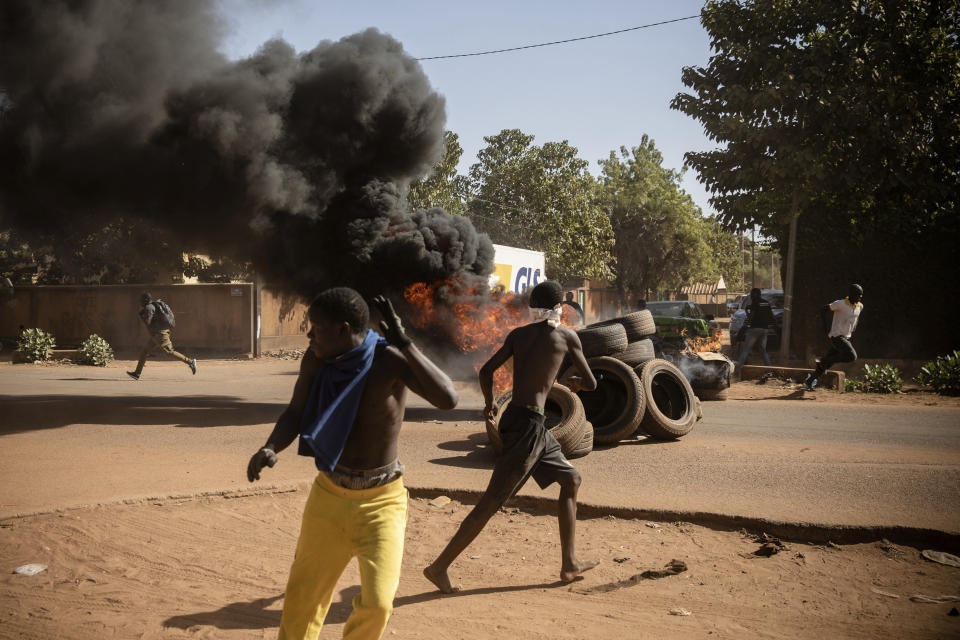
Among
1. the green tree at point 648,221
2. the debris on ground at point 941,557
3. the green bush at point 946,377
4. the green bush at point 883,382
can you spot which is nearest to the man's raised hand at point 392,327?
the debris on ground at point 941,557

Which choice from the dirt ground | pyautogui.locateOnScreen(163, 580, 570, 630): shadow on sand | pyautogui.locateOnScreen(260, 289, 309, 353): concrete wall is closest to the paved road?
the dirt ground

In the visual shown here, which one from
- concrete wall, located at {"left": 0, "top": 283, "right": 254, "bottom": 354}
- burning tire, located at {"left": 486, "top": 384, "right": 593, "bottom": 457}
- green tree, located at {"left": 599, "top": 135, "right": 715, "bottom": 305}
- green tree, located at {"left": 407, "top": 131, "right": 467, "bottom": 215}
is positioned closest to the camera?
burning tire, located at {"left": 486, "top": 384, "right": 593, "bottom": 457}

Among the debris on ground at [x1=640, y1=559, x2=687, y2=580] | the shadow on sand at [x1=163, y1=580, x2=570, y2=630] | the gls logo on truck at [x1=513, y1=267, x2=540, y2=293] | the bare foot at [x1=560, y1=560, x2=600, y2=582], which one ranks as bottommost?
→ the shadow on sand at [x1=163, y1=580, x2=570, y2=630]

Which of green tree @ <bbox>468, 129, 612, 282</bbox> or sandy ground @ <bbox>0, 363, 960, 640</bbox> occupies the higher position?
green tree @ <bbox>468, 129, 612, 282</bbox>

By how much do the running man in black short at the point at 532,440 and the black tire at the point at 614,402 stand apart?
3.61 meters

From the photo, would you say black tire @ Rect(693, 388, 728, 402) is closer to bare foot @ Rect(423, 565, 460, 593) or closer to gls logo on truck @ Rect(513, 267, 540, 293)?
gls logo on truck @ Rect(513, 267, 540, 293)

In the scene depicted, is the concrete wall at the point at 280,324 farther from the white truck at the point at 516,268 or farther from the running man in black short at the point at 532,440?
the running man in black short at the point at 532,440

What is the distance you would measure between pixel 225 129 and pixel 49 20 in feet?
9.01

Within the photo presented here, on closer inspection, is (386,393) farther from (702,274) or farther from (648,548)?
(702,274)

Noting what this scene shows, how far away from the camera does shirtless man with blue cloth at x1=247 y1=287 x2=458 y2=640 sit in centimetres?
284

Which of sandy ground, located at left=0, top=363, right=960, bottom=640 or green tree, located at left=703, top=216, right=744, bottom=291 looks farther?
green tree, located at left=703, top=216, right=744, bottom=291

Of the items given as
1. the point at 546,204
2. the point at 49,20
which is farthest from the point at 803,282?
the point at 49,20

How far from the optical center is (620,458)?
7.64 metres

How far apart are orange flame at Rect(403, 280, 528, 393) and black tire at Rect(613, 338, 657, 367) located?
208 cm
